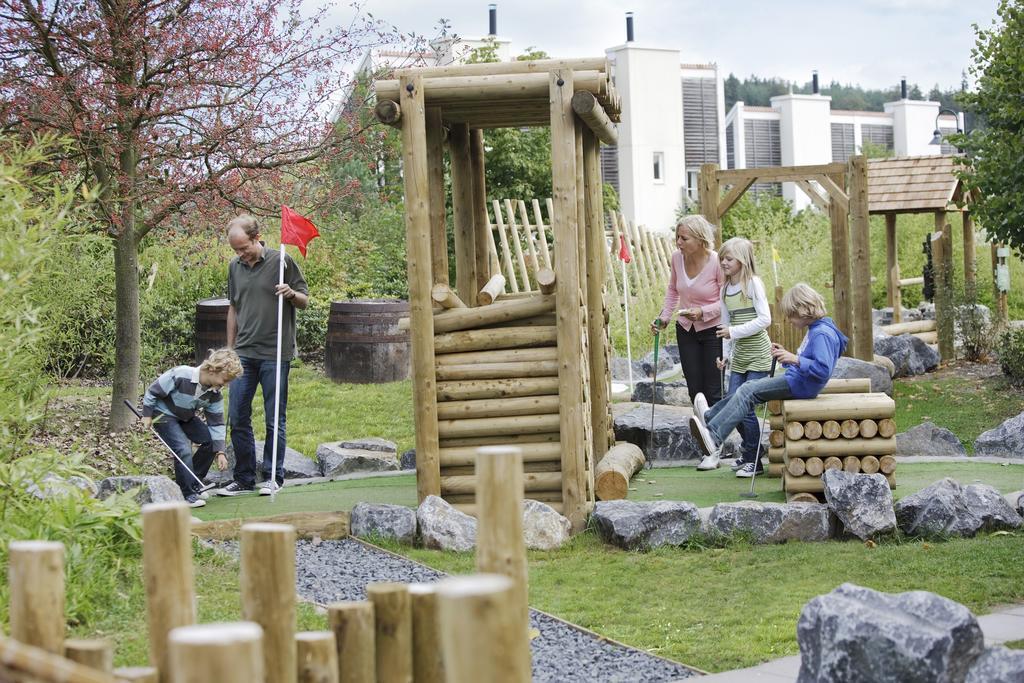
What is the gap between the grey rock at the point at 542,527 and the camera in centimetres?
714

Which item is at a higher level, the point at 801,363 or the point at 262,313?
the point at 262,313

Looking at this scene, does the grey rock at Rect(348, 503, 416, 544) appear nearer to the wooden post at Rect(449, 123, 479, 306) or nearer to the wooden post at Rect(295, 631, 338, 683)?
the wooden post at Rect(449, 123, 479, 306)

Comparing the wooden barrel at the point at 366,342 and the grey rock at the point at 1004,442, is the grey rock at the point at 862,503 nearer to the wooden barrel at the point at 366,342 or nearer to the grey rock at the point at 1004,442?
the grey rock at the point at 1004,442

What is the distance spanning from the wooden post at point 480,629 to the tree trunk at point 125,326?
939 centimetres

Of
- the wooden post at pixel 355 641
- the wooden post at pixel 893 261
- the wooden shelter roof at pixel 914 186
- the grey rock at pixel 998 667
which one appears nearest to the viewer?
the wooden post at pixel 355 641

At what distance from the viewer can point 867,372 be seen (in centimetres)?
1331

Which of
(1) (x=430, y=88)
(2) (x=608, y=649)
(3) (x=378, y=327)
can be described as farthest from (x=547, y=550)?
(3) (x=378, y=327)

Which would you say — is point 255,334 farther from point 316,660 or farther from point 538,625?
point 316,660

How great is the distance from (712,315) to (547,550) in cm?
248

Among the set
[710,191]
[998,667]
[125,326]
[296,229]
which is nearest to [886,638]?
[998,667]

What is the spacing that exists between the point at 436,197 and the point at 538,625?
385 centimetres

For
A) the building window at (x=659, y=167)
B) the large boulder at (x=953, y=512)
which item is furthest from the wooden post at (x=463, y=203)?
the building window at (x=659, y=167)

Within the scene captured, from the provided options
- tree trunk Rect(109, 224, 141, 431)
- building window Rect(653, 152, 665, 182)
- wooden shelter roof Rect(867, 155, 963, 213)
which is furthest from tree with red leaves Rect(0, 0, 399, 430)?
building window Rect(653, 152, 665, 182)

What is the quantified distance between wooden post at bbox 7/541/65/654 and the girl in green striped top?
615 centimetres
